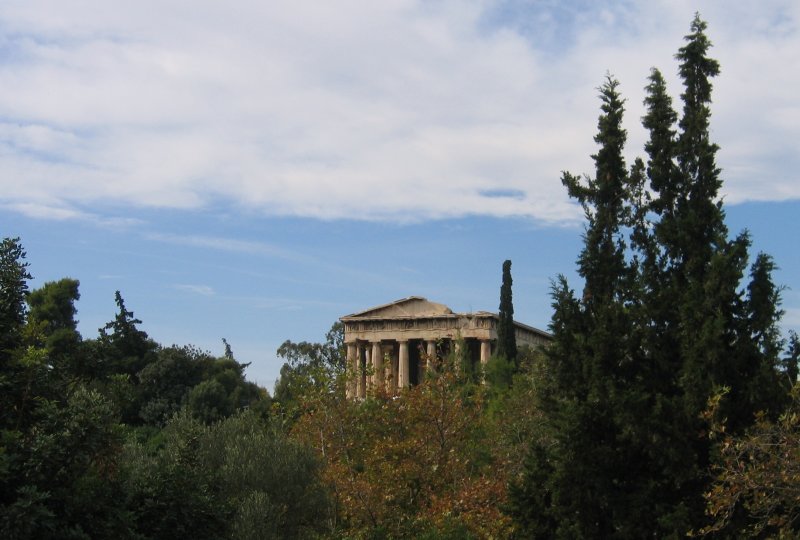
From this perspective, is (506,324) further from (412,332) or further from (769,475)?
(769,475)

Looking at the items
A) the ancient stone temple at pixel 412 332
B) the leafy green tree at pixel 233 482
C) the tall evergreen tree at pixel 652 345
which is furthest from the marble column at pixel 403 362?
the tall evergreen tree at pixel 652 345

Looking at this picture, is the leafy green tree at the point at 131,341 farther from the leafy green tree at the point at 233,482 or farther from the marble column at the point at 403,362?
the leafy green tree at the point at 233,482

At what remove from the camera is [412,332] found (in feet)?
217

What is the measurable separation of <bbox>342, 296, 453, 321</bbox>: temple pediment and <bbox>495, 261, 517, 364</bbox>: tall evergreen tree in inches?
432

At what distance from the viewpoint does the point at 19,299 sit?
42.1 ft

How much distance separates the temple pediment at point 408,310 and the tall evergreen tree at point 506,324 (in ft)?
36.0

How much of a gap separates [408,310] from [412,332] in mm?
1595

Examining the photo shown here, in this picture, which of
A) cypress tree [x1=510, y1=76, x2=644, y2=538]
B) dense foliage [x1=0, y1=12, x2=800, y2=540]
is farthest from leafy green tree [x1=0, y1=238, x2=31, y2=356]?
cypress tree [x1=510, y1=76, x2=644, y2=538]

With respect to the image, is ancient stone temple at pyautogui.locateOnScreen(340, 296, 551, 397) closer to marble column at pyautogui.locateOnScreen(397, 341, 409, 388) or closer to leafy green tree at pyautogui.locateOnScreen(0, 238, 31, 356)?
marble column at pyautogui.locateOnScreen(397, 341, 409, 388)

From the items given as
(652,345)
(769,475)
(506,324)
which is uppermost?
(506,324)

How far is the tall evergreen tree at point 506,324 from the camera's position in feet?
174

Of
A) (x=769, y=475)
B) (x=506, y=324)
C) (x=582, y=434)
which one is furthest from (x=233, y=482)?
(x=506, y=324)

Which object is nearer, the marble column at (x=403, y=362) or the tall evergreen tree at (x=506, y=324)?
the tall evergreen tree at (x=506, y=324)

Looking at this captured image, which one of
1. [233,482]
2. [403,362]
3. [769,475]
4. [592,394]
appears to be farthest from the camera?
[403,362]
